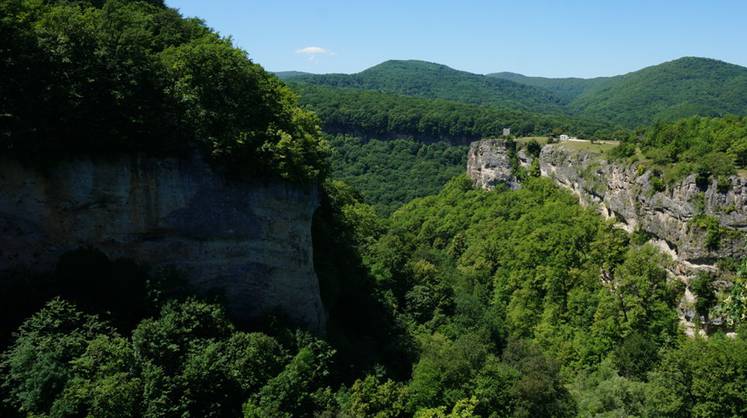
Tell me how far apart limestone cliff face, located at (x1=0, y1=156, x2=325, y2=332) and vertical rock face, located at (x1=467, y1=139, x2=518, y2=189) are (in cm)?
4761

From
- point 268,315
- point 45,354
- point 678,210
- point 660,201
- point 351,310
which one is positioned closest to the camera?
point 45,354

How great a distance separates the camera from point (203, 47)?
2395cm

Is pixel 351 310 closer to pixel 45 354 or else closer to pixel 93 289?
pixel 93 289

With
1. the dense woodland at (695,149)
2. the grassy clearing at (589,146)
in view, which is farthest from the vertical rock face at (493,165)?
the dense woodland at (695,149)

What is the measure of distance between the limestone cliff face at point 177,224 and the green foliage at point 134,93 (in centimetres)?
89

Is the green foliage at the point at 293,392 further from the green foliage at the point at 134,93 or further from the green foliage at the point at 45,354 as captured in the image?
the green foliage at the point at 134,93

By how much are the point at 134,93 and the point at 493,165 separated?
183ft

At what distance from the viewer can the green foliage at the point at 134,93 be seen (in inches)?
773

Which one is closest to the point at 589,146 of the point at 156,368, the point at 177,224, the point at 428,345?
the point at 428,345

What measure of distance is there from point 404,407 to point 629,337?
71.9 feet

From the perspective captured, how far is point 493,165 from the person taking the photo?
2813 inches

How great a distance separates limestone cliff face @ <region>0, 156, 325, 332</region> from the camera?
20.4m

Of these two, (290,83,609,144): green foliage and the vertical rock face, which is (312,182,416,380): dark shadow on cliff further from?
(290,83,609,144): green foliage

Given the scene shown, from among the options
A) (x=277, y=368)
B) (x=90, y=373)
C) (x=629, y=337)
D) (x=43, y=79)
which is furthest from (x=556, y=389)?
(x=43, y=79)
